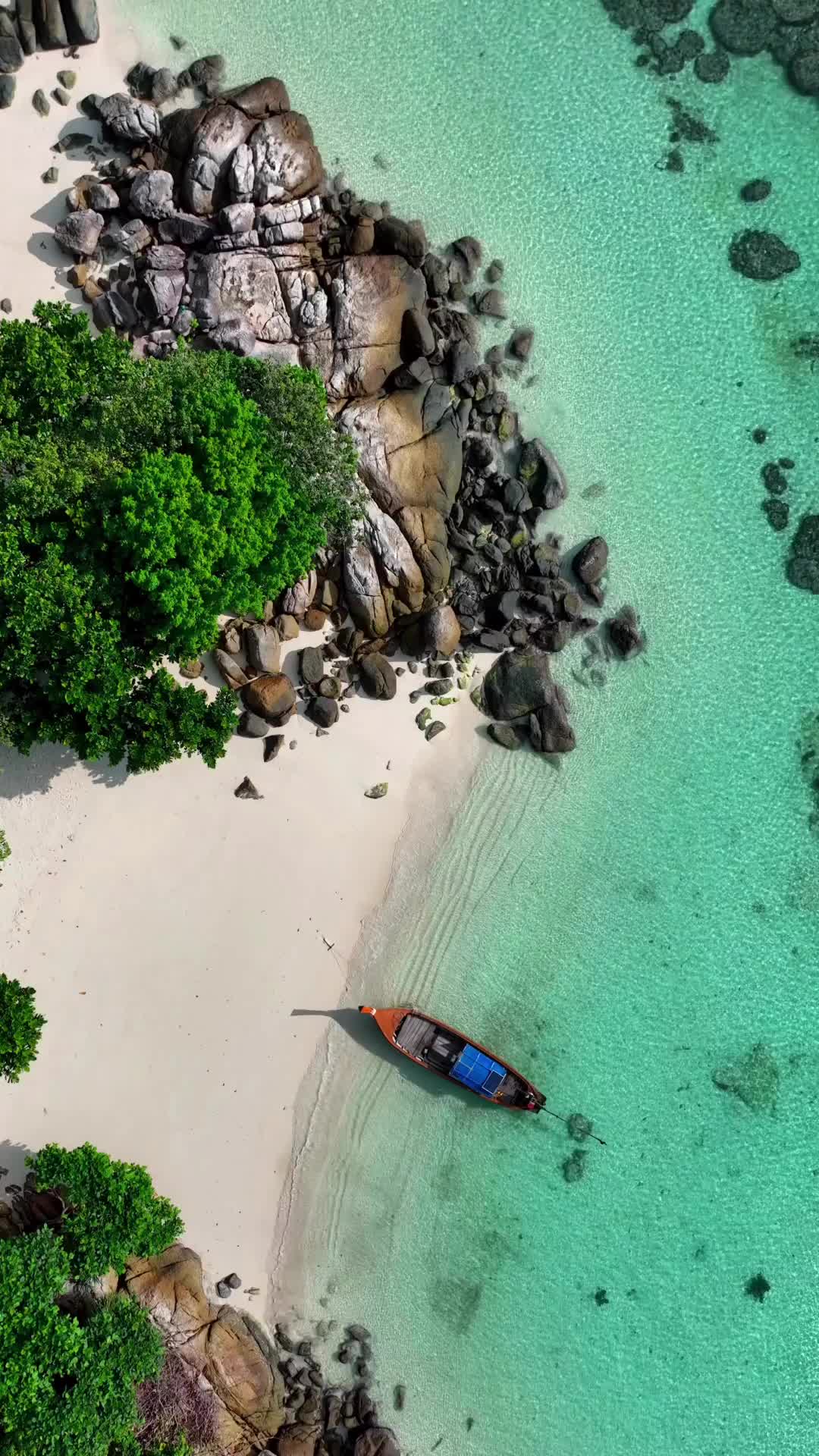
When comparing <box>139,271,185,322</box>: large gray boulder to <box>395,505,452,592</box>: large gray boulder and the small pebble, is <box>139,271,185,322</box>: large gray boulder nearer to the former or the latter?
<box>395,505,452,592</box>: large gray boulder

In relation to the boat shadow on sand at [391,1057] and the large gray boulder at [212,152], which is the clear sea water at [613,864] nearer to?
the boat shadow on sand at [391,1057]

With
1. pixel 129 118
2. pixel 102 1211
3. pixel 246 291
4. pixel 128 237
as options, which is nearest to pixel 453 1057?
pixel 102 1211

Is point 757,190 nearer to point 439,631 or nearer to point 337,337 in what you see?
point 337,337

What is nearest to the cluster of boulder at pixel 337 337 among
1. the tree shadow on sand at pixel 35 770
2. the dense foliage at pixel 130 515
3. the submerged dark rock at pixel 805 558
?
the dense foliage at pixel 130 515

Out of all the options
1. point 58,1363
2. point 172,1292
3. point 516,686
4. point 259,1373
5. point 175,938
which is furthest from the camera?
point 516,686

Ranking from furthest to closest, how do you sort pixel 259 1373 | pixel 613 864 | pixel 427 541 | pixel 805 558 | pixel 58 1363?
pixel 805 558
pixel 613 864
pixel 427 541
pixel 259 1373
pixel 58 1363

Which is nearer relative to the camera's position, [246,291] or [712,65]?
[246,291]
